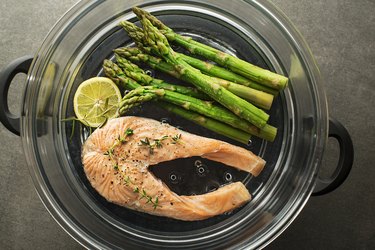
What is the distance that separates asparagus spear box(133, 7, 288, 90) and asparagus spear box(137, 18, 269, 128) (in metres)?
0.05

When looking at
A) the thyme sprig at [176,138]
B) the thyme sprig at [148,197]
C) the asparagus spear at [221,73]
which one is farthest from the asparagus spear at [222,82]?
the thyme sprig at [148,197]

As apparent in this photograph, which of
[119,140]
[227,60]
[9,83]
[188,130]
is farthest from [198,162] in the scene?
[9,83]

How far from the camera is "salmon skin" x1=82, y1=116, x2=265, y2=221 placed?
219 centimetres

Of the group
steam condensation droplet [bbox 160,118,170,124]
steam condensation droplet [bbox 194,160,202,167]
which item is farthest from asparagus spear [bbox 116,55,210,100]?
steam condensation droplet [bbox 194,160,202,167]

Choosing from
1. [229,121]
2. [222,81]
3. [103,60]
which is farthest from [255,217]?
[103,60]

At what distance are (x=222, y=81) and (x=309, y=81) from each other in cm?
42

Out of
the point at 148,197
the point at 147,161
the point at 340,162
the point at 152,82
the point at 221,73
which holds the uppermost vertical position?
the point at 221,73

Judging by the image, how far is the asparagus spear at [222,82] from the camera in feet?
7.22

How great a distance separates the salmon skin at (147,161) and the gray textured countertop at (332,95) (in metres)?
0.41

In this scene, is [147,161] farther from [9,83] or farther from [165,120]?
[9,83]

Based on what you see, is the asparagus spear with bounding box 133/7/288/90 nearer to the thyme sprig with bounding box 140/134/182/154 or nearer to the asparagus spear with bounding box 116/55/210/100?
the asparagus spear with bounding box 116/55/210/100

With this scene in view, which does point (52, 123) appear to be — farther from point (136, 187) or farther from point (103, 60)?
point (136, 187)

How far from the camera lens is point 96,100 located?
2.24 metres

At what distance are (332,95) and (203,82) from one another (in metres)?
0.70
